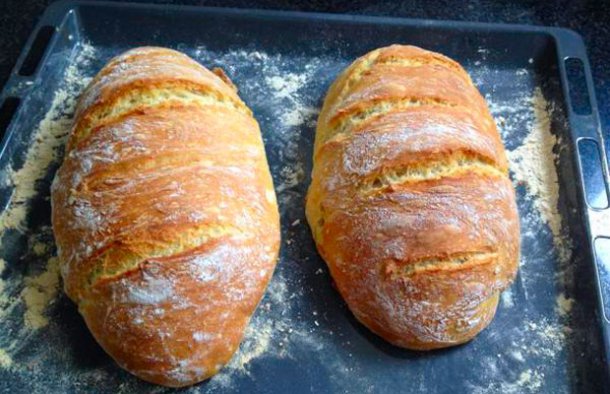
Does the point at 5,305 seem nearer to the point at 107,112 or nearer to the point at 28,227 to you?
the point at 28,227

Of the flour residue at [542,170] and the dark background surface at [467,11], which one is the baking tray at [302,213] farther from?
the dark background surface at [467,11]

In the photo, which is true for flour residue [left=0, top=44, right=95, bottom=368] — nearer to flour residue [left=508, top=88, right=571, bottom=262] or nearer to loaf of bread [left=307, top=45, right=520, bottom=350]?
loaf of bread [left=307, top=45, right=520, bottom=350]

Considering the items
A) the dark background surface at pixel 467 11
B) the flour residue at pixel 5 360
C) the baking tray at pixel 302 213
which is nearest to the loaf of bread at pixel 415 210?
the baking tray at pixel 302 213

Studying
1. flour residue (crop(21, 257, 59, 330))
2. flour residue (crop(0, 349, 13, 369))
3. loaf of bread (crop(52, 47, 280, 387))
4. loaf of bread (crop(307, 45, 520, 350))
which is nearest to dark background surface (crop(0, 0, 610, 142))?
loaf of bread (crop(307, 45, 520, 350))

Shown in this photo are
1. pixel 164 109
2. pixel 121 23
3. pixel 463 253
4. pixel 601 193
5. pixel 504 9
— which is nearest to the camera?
pixel 463 253

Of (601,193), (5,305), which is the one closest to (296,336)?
(5,305)
